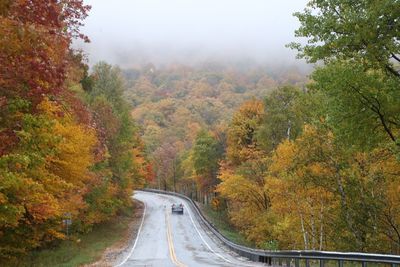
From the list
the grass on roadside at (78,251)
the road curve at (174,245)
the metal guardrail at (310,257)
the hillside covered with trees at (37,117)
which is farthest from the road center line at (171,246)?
the hillside covered with trees at (37,117)

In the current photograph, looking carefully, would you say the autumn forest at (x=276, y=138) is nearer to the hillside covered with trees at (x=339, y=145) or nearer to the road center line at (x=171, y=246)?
the hillside covered with trees at (x=339, y=145)

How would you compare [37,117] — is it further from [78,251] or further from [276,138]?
[276,138]

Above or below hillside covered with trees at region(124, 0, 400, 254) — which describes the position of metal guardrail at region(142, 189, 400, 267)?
below

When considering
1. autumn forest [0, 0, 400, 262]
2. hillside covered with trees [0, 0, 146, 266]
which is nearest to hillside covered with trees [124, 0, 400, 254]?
autumn forest [0, 0, 400, 262]

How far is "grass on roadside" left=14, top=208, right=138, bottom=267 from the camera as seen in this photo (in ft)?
83.7

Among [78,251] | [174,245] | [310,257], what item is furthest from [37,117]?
[174,245]

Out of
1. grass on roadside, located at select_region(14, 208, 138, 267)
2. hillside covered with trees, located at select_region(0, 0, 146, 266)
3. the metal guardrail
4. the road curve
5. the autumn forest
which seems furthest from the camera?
grass on roadside, located at select_region(14, 208, 138, 267)

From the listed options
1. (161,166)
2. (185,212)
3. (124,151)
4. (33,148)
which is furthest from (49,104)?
(161,166)

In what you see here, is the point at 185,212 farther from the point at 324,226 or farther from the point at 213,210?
the point at 324,226

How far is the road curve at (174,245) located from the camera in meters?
24.2

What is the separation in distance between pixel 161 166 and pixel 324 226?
3017 inches

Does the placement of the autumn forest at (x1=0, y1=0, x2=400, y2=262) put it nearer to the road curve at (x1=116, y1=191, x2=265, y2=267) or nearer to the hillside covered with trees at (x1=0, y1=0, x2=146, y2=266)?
the hillside covered with trees at (x1=0, y1=0, x2=146, y2=266)

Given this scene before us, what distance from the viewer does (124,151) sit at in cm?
4616

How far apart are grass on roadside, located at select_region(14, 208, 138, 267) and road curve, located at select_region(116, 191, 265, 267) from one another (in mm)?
1904
